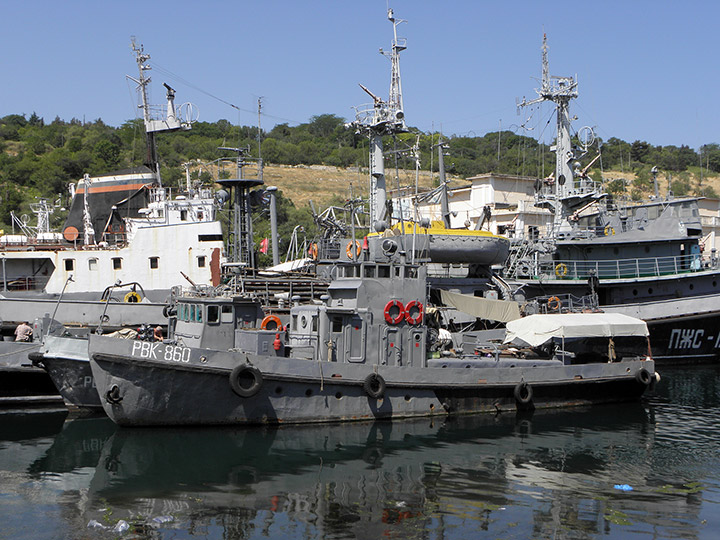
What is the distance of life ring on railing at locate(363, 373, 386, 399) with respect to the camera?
16609mm

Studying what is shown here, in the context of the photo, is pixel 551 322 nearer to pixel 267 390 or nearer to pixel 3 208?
pixel 267 390

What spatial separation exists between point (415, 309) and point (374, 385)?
2.20 m

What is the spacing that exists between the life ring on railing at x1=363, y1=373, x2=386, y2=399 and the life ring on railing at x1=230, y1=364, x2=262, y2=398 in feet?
8.32

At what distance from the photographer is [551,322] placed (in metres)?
19.9

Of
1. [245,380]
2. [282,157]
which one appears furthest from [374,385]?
[282,157]

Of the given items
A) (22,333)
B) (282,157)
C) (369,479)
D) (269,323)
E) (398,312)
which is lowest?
(369,479)

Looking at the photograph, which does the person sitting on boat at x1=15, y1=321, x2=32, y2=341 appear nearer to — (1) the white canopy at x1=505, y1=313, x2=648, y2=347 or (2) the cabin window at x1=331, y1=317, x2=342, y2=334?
(2) the cabin window at x1=331, y1=317, x2=342, y2=334

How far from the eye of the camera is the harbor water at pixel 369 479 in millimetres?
10805

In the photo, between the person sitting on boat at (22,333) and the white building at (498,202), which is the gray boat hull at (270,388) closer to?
the person sitting on boat at (22,333)

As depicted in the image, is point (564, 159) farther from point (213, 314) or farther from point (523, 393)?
point (213, 314)

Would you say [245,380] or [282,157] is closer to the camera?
[245,380]

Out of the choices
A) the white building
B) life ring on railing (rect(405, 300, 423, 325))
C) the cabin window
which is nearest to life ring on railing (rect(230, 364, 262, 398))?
the cabin window

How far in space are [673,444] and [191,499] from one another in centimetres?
1078

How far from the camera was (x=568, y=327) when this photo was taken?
772 inches
